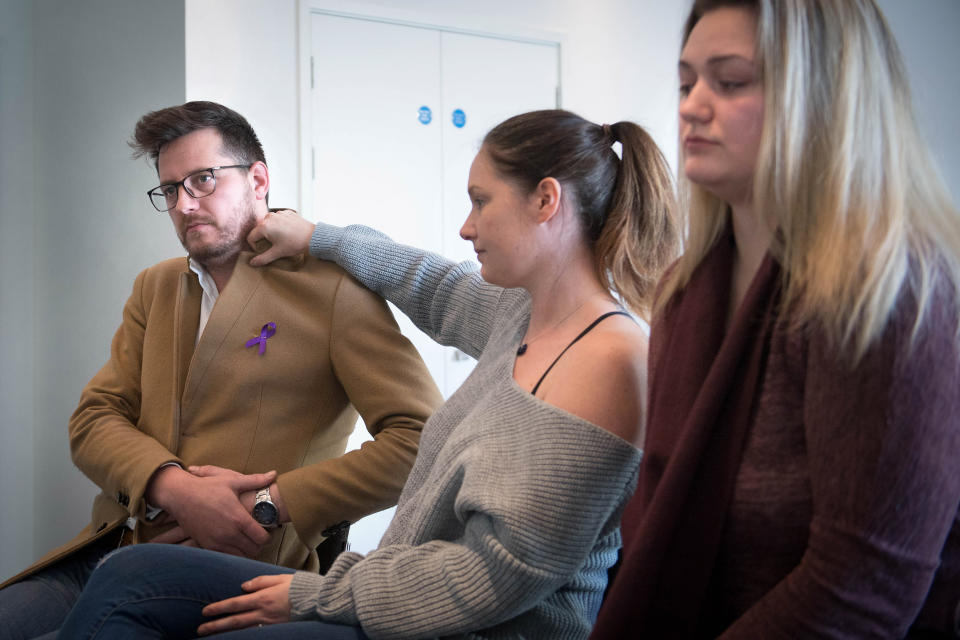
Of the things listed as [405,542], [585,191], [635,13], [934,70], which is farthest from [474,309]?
[934,70]

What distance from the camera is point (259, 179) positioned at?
1.87m

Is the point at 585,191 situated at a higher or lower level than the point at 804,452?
higher

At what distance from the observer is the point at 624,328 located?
3.92ft

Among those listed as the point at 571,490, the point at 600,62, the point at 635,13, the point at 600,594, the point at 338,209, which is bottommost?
the point at 600,594

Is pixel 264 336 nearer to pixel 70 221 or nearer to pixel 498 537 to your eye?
pixel 498 537

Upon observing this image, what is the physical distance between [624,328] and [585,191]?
0.25 m

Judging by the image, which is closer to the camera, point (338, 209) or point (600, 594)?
point (600, 594)

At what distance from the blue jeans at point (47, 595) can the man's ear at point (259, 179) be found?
79 cm

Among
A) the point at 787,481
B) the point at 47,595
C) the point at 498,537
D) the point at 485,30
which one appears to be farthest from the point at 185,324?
the point at 485,30

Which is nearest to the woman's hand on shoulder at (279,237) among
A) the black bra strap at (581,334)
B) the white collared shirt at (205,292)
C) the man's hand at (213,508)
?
the white collared shirt at (205,292)

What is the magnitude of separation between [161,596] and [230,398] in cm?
54

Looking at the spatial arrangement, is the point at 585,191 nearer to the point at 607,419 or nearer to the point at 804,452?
the point at 607,419

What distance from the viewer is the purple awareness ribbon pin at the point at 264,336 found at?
1.73 meters

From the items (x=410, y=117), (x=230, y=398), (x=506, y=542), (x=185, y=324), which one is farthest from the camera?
(x=410, y=117)
